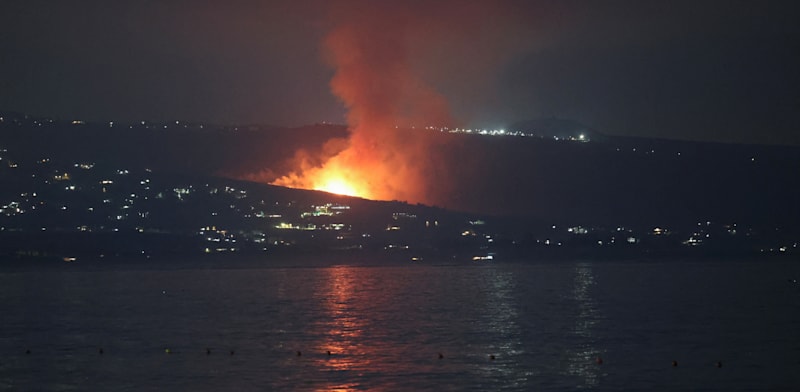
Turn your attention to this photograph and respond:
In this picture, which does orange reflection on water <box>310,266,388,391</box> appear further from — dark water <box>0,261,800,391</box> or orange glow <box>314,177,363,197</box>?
orange glow <box>314,177,363,197</box>

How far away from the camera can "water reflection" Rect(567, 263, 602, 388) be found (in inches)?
1375

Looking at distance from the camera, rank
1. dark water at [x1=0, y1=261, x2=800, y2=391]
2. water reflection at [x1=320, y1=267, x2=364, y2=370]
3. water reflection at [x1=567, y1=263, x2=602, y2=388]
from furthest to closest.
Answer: water reflection at [x1=320, y1=267, x2=364, y2=370] < water reflection at [x1=567, y1=263, x2=602, y2=388] < dark water at [x1=0, y1=261, x2=800, y2=391]

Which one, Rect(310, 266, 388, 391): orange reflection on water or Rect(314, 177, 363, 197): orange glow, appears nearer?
Rect(310, 266, 388, 391): orange reflection on water

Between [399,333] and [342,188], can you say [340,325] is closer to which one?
[399,333]

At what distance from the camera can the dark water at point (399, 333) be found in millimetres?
34312

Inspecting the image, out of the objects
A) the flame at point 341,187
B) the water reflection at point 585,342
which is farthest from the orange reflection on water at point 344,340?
the flame at point 341,187

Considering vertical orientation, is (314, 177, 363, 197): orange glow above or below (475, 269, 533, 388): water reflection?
above

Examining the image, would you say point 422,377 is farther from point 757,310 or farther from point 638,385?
point 757,310

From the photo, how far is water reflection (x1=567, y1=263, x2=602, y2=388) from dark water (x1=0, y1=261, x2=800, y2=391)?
0.08 meters

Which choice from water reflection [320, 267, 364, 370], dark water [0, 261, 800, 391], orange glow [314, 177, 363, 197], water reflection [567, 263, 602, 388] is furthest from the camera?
orange glow [314, 177, 363, 197]

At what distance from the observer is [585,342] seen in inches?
1704

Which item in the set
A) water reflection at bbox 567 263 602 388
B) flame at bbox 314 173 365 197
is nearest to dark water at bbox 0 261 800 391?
water reflection at bbox 567 263 602 388

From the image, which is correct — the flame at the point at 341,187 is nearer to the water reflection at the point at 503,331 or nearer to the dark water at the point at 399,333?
the dark water at the point at 399,333

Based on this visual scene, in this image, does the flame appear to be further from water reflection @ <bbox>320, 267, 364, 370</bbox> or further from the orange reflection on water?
the orange reflection on water
